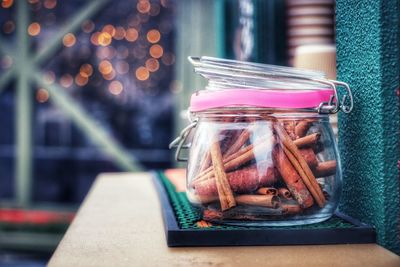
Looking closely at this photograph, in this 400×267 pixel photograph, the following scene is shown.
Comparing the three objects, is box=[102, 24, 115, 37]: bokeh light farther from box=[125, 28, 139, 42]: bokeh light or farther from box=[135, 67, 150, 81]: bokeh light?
box=[135, 67, 150, 81]: bokeh light

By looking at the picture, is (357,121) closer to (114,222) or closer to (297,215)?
(297,215)

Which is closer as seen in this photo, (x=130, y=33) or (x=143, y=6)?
(x=143, y=6)

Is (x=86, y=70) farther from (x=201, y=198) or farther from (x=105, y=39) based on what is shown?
(x=201, y=198)

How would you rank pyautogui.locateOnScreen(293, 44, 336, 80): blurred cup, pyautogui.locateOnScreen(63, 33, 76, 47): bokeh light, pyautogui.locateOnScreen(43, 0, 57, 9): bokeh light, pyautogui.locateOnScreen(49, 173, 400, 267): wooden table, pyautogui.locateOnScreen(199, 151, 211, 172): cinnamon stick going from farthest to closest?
pyautogui.locateOnScreen(63, 33, 76, 47): bokeh light → pyautogui.locateOnScreen(43, 0, 57, 9): bokeh light → pyautogui.locateOnScreen(293, 44, 336, 80): blurred cup → pyautogui.locateOnScreen(199, 151, 211, 172): cinnamon stick → pyautogui.locateOnScreen(49, 173, 400, 267): wooden table

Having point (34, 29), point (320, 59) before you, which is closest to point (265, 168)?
point (320, 59)

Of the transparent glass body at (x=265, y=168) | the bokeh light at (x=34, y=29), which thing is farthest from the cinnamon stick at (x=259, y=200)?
the bokeh light at (x=34, y=29)

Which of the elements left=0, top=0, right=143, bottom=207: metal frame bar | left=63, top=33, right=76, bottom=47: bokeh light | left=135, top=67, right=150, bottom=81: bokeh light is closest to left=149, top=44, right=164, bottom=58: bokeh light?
left=135, top=67, right=150, bottom=81: bokeh light
